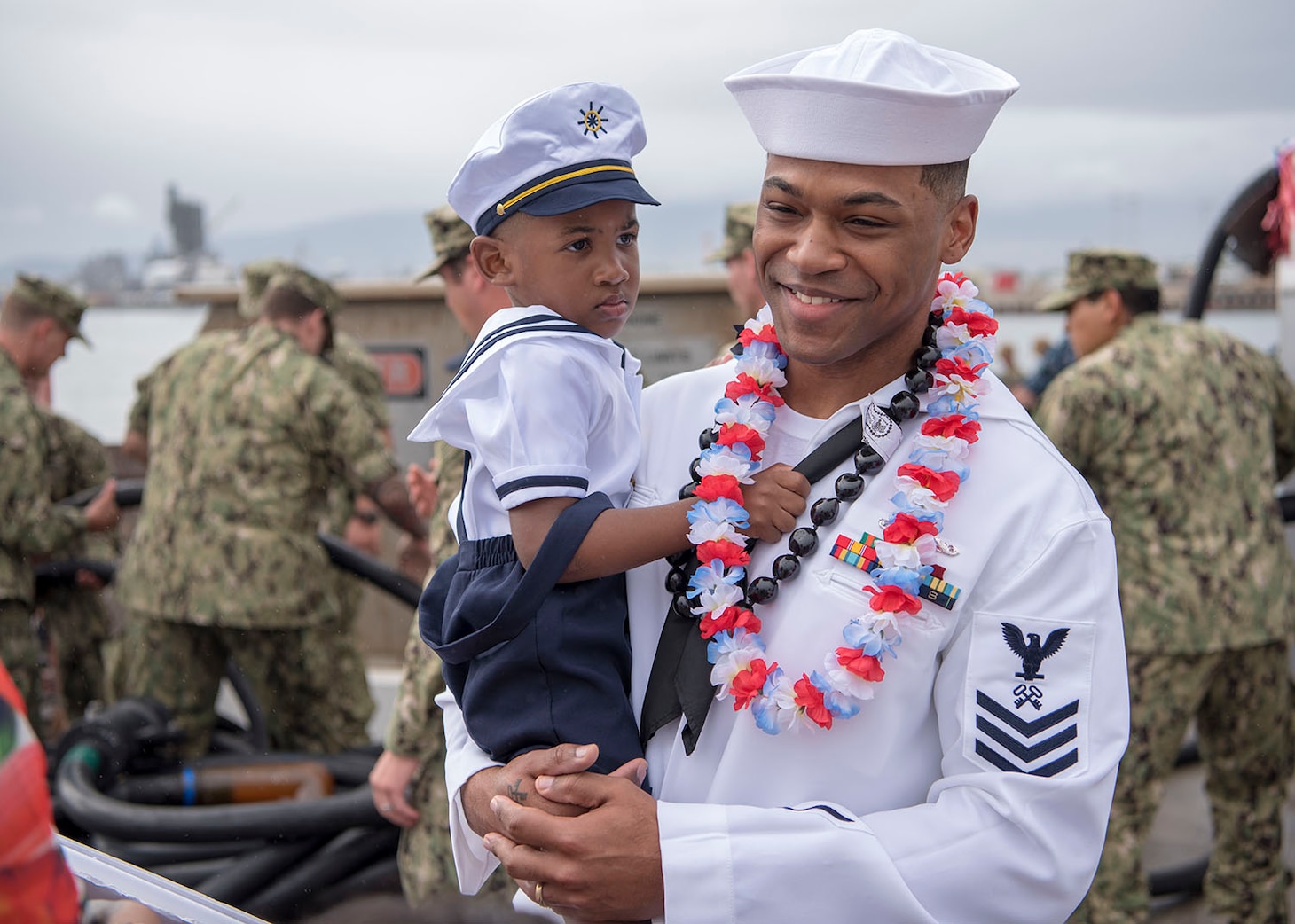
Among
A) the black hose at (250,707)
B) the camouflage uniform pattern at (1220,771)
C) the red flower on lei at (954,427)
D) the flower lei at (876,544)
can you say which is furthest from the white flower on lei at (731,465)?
the black hose at (250,707)

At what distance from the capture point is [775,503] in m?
1.47

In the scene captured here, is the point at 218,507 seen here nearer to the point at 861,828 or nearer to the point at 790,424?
the point at 790,424

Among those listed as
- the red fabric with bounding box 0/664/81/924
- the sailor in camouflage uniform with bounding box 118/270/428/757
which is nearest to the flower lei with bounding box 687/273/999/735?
the red fabric with bounding box 0/664/81/924

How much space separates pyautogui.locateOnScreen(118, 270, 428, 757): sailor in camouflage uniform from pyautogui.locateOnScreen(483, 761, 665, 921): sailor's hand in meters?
2.92

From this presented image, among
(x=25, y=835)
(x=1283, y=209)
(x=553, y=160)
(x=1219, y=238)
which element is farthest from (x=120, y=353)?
(x=25, y=835)

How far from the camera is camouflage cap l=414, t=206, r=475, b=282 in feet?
9.89

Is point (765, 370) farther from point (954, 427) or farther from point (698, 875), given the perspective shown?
point (698, 875)

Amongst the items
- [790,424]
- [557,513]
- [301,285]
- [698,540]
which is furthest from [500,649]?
[301,285]

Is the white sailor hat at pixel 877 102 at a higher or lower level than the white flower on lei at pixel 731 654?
higher

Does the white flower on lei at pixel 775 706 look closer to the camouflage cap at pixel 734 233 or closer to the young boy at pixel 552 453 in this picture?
the young boy at pixel 552 453

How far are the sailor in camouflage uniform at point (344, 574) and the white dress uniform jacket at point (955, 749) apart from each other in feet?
11.1

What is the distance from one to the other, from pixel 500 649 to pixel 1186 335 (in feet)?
10.4

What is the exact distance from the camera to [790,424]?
1.61 m

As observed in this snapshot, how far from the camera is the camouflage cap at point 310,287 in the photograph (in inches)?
191
